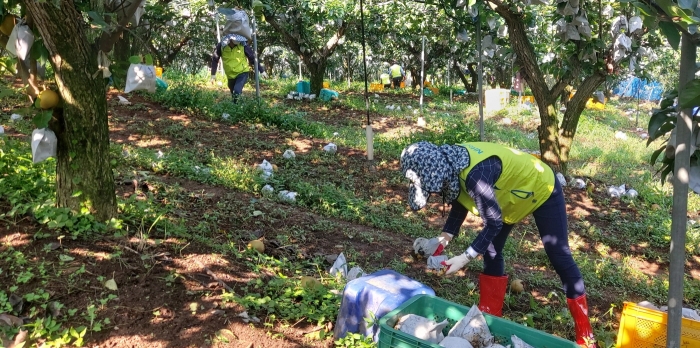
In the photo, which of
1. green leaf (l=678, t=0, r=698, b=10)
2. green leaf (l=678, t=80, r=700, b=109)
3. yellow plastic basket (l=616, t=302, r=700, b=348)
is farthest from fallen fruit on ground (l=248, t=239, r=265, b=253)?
green leaf (l=678, t=0, r=698, b=10)

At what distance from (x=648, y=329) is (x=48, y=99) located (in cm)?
319

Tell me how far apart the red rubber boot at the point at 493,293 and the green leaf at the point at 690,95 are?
5.69ft

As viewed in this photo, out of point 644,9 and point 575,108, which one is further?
point 575,108

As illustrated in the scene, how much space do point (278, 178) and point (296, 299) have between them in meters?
2.54

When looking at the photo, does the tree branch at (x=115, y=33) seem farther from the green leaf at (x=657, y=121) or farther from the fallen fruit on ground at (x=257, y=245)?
the green leaf at (x=657, y=121)

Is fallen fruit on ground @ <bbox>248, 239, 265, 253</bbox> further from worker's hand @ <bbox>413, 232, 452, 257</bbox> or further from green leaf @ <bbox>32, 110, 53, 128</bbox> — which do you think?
green leaf @ <bbox>32, 110, 53, 128</bbox>

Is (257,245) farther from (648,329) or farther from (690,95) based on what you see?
(690,95)

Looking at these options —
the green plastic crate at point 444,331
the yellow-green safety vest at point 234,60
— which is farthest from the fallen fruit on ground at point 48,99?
the yellow-green safety vest at point 234,60

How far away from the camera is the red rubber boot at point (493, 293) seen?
318 centimetres

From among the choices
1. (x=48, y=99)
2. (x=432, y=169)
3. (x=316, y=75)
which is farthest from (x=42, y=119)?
(x=316, y=75)

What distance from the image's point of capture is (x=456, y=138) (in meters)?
7.33

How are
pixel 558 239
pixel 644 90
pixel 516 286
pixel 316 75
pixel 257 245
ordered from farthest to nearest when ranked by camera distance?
pixel 644 90 → pixel 316 75 → pixel 516 286 → pixel 257 245 → pixel 558 239

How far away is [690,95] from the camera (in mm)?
1645

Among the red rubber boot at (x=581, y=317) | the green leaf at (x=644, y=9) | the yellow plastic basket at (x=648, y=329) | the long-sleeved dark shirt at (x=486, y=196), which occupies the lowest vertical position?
the red rubber boot at (x=581, y=317)
